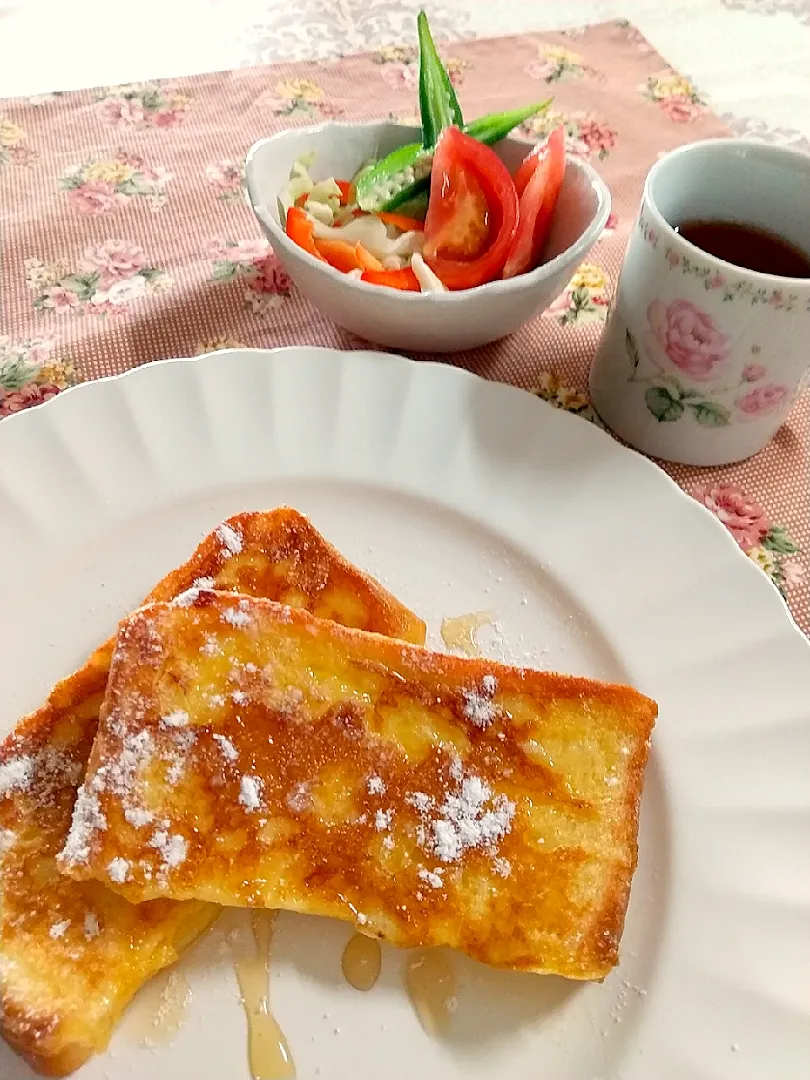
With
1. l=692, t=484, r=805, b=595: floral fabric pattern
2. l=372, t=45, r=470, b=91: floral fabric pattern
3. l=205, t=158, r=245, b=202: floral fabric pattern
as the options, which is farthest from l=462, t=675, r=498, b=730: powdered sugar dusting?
l=372, t=45, r=470, b=91: floral fabric pattern

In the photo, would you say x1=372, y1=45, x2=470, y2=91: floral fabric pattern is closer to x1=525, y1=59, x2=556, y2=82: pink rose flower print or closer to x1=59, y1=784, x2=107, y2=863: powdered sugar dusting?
x1=525, y1=59, x2=556, y2=82: pink rose flower print

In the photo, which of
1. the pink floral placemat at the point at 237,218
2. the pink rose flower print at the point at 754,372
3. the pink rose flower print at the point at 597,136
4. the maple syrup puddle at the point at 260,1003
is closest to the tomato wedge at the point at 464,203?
the pink floral placemat at the point at 237,218

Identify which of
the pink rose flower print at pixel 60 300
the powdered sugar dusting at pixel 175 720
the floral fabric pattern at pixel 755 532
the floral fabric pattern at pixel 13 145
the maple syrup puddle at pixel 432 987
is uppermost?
the floral fabric pattern at pixel 13 145

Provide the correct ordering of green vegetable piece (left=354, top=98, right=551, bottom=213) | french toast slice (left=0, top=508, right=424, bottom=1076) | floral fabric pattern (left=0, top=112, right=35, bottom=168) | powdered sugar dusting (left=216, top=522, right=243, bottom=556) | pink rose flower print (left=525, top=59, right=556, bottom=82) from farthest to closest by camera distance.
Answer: pink rose flower print (left=525, top=59, right=556, bottom=82)
floral fabric pattern (left=0, top=112, right=35, bottom=168)
green vegetable piece (left=354, top=98, right=551, bottom=213)
powdered sugar dusting (left=216, top=522, right=243, bottom=556)
french toast slice (left=0, top=508, right=424, bottom=1076)

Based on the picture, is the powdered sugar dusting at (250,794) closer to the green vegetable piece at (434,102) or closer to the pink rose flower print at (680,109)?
the green vegetable piece at (434,102)

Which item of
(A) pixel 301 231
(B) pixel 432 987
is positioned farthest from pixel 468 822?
(A) pixel 301 231

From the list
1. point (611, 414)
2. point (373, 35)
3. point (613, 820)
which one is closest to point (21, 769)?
point (613, 820)
